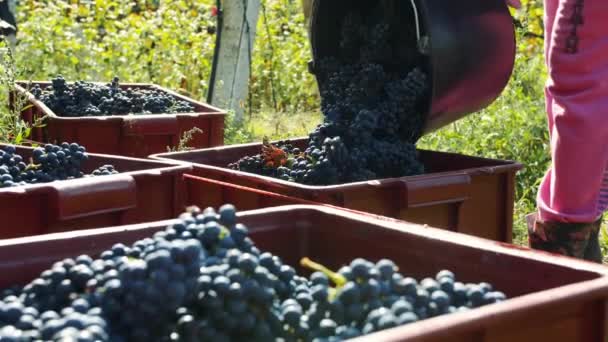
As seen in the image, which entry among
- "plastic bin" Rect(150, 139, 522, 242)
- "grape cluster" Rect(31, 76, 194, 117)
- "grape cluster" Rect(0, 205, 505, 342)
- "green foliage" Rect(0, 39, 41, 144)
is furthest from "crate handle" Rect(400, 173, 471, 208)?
"grape cluster" Rect(31, 76, 194, 117)

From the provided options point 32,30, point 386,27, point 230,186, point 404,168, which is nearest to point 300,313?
point 230,186

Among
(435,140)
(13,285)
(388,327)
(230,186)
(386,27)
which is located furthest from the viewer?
(435,140)

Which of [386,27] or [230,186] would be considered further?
[386,27]

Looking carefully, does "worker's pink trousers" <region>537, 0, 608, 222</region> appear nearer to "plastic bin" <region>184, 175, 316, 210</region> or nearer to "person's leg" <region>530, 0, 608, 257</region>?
"person's leg" <region>530, 0, 608, 257</region>

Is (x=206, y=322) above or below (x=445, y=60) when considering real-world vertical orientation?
below

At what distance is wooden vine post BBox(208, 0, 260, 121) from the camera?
6.19 m

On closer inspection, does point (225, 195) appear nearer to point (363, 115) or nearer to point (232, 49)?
point (363, 115)

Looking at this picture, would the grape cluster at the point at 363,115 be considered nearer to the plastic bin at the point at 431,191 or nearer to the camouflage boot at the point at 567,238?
the plastic bin at the point at 431,191

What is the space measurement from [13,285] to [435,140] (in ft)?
14.8

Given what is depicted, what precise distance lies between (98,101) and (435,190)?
204 cm

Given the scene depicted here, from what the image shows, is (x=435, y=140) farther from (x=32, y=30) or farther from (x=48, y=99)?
(x=32, y=30)

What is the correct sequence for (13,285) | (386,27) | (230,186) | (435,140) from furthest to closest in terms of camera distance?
(435,140) < (386,27) < (230,186) < (13,285)

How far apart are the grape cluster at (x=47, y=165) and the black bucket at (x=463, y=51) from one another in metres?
1.12

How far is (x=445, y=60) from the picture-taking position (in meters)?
3.04
